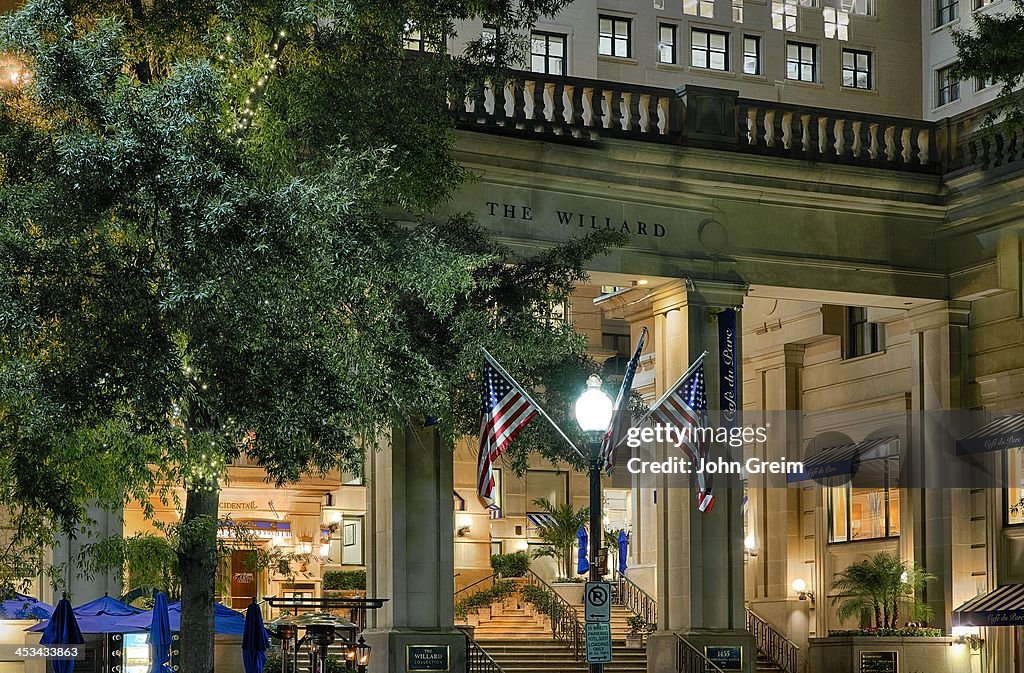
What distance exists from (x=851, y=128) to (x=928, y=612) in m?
10.0

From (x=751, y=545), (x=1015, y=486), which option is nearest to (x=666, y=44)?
(x=751, y=545)

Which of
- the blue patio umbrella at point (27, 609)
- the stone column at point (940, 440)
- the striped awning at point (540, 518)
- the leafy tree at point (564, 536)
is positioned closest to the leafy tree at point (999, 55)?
the stone column at point (940, 440)

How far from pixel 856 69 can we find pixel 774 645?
66.7 ft

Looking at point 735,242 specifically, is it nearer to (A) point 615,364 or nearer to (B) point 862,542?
(B) point 862,542

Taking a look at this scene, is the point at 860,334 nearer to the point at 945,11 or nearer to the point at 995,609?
the point at 995,609

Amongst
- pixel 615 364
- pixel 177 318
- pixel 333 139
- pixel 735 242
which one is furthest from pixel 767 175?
pixel 615 364

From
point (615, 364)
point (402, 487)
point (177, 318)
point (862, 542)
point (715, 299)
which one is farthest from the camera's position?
point (615, 364)

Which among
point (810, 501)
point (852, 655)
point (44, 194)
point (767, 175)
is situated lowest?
point (852, 655)

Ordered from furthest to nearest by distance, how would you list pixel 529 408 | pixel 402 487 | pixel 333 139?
pixel 402 487 < pixel 529 408 < pixel 333 139

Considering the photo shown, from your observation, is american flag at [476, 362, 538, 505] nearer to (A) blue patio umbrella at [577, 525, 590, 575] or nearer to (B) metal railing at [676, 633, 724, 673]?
(B) metal railing at [676, 633, 724, 673]

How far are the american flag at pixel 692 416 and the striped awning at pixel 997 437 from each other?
19.6ft

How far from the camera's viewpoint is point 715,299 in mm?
33188

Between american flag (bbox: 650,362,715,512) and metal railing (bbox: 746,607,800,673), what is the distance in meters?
8.07

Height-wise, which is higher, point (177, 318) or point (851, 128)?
point (851, 128)
